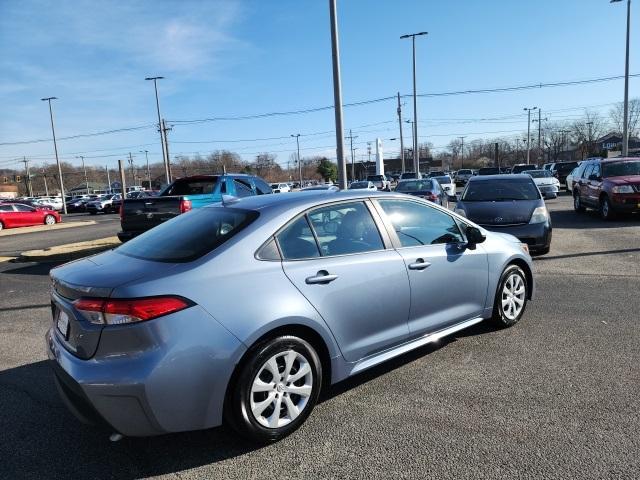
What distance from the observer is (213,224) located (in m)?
3.63

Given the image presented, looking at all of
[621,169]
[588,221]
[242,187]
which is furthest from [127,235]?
[621,169]

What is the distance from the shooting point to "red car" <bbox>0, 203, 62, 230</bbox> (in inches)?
1017

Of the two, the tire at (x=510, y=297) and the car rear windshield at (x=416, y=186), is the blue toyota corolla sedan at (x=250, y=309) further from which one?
the car rear windshield at (x=416, y=186)

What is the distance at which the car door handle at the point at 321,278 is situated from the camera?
333 centimetres

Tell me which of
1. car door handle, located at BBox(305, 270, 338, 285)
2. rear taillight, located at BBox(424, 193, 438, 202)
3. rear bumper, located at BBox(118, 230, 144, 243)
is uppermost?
car door handle, located at BBox(305, 270, 338, 285)

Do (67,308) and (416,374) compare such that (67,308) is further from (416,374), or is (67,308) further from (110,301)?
(416,374)

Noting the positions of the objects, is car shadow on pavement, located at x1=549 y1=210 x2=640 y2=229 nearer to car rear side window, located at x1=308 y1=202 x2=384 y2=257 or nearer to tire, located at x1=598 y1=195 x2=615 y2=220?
tire, located at x1=598 y1=195 x2=615 y2=220

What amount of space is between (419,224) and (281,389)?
1.95 meters

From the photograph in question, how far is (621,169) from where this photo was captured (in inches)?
558

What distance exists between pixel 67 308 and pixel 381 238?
226cm

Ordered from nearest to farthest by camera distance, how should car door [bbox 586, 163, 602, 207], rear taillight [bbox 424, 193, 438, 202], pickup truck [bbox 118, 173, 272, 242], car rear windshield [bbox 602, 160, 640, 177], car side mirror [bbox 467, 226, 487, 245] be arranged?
car side mirror [bbox 467, 226, 487, 245], pickup truck [bbox 118, 173, 272, 242], car rear windshield [bbox 602, 160, 640, 177], car door [bbox 586, 163, 602, 207], rear taillight [bbox 424, 193, 438, 202]

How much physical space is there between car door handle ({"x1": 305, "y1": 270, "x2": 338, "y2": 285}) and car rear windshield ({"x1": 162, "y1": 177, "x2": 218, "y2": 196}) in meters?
8.14

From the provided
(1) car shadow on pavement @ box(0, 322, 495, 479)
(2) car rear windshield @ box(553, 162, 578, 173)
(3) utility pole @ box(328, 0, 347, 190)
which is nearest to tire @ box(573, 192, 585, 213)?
(3) utility pole @ box(328, 0, 347, 190)

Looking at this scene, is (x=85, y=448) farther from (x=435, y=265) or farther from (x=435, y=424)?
(x=435, y=265)
